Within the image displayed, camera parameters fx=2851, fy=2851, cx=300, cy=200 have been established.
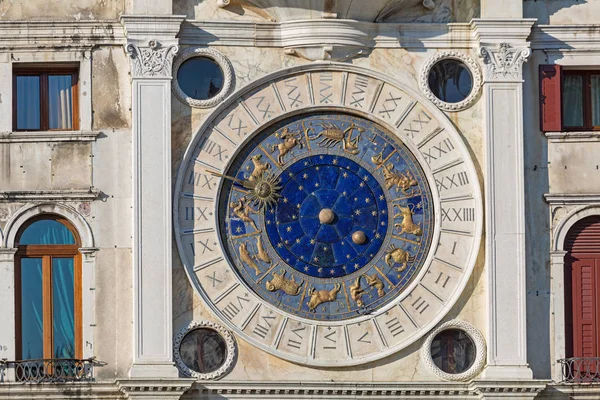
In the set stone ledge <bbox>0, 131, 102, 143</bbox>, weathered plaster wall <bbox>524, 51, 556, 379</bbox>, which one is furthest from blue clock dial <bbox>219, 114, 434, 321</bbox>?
stone ledge <bbox>0, 131, 102, 143</bbox>

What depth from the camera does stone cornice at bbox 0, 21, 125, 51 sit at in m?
42.3

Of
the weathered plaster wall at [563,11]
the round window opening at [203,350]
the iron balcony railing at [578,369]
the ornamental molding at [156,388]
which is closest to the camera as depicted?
the ornamental molding at [156,388]

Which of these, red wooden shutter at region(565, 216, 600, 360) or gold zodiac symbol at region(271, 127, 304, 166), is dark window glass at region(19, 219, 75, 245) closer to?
gold zodiac symbol at region(271, 127, 304, 166)

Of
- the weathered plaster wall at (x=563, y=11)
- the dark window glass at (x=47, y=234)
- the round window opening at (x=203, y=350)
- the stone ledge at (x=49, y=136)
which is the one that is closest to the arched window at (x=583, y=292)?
the weathered plaster wall at (x=563, y=11)

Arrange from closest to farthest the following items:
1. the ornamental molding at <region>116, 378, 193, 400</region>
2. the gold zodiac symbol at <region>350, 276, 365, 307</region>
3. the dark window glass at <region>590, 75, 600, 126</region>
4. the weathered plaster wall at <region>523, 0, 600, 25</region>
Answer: the ornamental molding at <region>116, 378, 193, 400</region> → the gold zodiac symbol at <region>350, 276, 365, 307</region> → the weathered plaster wall at <region>523, 0, 600, 25</region> → the dark window glass at <region>590, 75, 600, 126</region>

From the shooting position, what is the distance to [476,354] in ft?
138

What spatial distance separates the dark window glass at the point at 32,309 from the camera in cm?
4197

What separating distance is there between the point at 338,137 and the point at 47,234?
14.9 feet

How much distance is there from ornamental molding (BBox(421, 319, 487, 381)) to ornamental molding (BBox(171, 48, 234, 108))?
471cm

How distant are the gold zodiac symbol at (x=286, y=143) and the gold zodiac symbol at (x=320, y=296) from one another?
199 cm

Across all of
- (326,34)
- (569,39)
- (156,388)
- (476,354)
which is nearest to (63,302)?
(156,388)

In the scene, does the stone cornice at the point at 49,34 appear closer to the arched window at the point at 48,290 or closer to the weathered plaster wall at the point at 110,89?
the weathered plaster wall at the point at 110,89

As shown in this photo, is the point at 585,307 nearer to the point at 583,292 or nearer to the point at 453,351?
the point at 583,292

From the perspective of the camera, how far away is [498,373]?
137 feet
